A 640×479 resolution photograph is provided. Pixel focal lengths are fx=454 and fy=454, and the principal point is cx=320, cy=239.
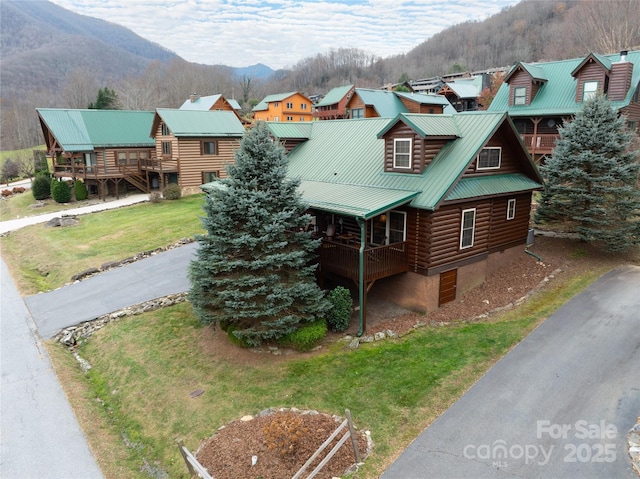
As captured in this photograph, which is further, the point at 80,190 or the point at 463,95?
the point at 463,95

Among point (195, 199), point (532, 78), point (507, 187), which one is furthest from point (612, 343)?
point (195, 199)

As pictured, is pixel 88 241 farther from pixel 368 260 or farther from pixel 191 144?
pixel 368 260

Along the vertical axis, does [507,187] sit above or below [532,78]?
below

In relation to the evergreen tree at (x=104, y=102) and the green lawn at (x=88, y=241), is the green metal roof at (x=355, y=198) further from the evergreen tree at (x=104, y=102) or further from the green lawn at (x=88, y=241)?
the evergreen tree at (x=104, y=102)

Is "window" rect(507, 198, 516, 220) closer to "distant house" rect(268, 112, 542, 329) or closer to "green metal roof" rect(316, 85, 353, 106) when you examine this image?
"distant house" rect(268, 112, 542, 329)

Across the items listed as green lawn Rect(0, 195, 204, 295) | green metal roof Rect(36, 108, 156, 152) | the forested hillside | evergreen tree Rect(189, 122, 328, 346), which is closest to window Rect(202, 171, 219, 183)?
green lawn Rect(0, 195, 204, 295)

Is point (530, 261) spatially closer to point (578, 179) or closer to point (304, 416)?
point (578, 179)

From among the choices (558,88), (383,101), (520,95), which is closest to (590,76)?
(558,88)
